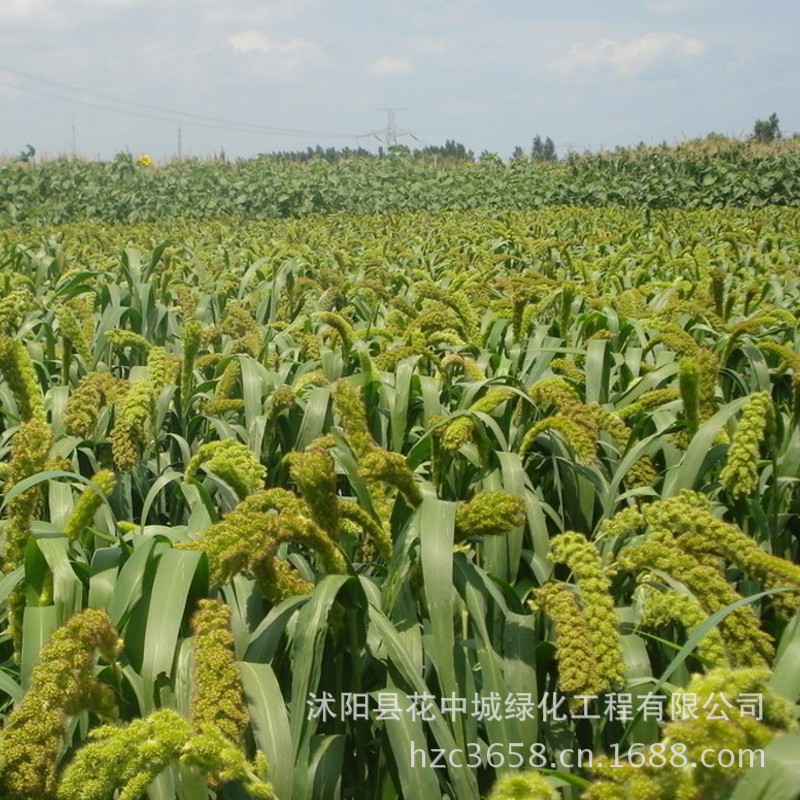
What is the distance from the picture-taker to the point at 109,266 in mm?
6336

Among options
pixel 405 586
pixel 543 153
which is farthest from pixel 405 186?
pixel 405 586

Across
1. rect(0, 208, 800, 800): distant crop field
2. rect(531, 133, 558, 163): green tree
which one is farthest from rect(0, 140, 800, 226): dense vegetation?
rect(0, 208, 800, 800): distant crop field

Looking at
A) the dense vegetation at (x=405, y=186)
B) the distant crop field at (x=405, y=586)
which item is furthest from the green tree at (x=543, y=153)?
the distant crop field at (x=405, y=586)

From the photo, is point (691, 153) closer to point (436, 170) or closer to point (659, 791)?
point (436, 170)

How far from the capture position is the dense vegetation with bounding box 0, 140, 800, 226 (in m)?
22.1

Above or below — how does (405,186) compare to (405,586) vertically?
above

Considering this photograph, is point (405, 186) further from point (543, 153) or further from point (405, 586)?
point (405, 586)

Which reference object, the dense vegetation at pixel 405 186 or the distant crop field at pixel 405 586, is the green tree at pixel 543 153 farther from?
the distant crop field at pixel 405 586

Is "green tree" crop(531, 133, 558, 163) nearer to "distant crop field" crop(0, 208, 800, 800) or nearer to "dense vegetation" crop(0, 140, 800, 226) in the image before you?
"dense vegetation" crop(0, 140, 800, 226)

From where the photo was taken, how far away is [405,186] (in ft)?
83.0

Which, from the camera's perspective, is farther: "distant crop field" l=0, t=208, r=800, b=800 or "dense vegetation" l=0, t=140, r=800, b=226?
"dense vegetation" l=0, t=140, r=800, b=226

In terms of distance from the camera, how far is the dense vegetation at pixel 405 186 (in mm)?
22062

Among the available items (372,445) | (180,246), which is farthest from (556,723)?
(180,246)

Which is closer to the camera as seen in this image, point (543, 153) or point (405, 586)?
point (405, 586)
